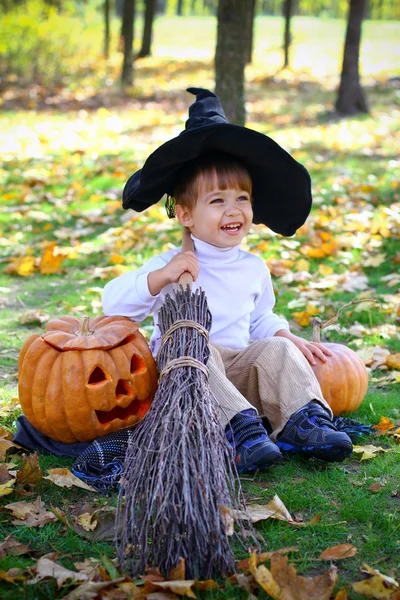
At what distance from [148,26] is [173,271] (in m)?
22.2

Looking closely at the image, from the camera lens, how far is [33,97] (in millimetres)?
17828

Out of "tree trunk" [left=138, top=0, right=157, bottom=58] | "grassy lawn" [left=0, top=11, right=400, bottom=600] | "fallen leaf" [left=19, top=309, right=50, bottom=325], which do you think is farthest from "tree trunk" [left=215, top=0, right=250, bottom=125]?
"tree trunk" [left=138, top=0, right=157, bottom=58]

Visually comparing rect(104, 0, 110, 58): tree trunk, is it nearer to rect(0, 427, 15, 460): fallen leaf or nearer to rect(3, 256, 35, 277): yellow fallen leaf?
rect(3, 256, 35, 277): yellow fallen leaf

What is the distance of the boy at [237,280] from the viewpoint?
3.24 metres

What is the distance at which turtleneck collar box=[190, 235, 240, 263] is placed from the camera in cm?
367

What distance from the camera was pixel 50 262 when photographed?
21.1 ft

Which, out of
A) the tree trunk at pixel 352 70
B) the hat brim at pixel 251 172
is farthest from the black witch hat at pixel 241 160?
the tree trunk at pixel 352 70

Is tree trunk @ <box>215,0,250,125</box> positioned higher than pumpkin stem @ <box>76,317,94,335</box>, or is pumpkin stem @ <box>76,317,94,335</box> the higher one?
tree trunk @ <box>215,0,250,125</box>

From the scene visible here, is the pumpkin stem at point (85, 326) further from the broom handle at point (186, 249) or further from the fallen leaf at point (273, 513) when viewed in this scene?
the fallen leaf at point (273, 513)

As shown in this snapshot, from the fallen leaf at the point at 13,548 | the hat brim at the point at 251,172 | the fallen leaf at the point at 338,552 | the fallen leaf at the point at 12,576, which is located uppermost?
the hat brim at the point at 251,172

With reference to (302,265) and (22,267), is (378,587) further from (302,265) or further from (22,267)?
(22,267)

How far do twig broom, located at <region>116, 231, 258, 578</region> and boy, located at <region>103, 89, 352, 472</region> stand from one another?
460 millimetres

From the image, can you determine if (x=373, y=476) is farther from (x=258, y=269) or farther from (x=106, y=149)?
(x=106, y=149)

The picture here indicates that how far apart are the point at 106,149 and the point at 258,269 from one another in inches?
314
